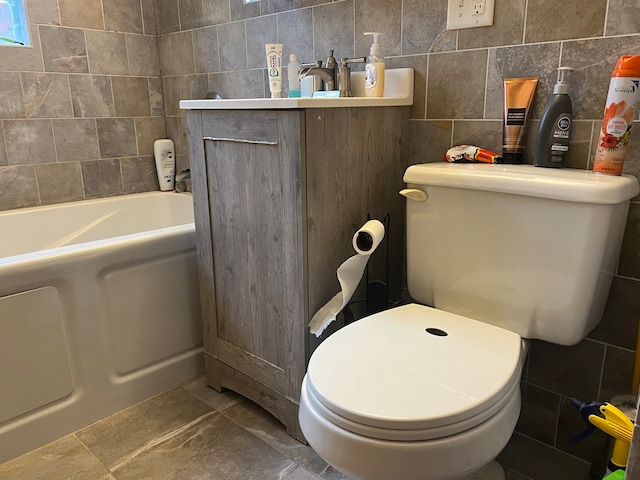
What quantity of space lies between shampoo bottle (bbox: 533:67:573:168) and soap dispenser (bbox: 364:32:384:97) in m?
0.49

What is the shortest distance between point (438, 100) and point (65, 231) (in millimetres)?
1681

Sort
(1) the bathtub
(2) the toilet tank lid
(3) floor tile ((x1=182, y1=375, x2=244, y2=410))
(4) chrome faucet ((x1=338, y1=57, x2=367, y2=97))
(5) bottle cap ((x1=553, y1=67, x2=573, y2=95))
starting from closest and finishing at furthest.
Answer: (2) the toilet tank lid
(5) bottle cap ((x1=553, y1=67, x2=573, y2=95))
(1) the bathtub
(4) chrome faucet ((x1=338, y1=57, x2=367, y2=97))
(3) floor tile ((x1=182, y1=375, x2=244, y2=410))

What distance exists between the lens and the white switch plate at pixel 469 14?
1.35m

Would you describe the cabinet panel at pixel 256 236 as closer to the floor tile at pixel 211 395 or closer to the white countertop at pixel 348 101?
the white countertop at pixel 348 101

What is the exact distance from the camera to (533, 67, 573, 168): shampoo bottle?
48.2 inches

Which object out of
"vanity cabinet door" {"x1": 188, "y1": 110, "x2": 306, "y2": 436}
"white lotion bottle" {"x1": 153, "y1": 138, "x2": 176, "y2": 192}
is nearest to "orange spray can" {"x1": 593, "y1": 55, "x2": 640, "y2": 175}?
"vanity cabinet door" {"x1": 188, "y1": 110, "x2": 306, "y2": 436}

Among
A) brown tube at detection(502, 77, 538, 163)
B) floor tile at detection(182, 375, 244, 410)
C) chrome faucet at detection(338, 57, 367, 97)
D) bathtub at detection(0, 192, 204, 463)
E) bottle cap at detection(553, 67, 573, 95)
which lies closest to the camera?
bottle cap at detection(553, 67, 573, 95)

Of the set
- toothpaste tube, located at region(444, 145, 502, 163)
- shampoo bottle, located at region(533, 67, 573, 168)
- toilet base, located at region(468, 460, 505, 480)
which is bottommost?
toilet base, located at region(468, 460, 505, 480)

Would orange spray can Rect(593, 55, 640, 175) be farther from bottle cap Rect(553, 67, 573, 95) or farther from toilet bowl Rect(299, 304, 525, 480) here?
toilet bowl Rect(299, 304, 525, 480)

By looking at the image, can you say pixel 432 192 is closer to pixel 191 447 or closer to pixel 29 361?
pixel 191 447

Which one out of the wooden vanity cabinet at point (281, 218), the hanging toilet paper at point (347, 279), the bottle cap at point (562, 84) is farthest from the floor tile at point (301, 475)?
the bottle cap at point (562, 84)

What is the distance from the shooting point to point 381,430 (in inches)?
34.6

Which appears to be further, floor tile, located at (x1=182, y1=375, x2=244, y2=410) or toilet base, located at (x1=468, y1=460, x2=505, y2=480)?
floor tile, located at (x1=182, y1=375, x2=244, y2=410)

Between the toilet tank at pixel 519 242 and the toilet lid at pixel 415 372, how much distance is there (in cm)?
10
